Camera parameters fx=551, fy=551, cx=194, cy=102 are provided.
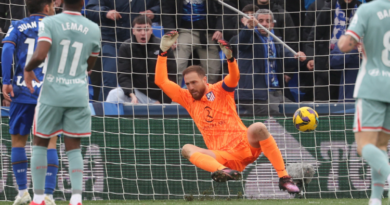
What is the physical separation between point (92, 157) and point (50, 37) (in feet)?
11.5

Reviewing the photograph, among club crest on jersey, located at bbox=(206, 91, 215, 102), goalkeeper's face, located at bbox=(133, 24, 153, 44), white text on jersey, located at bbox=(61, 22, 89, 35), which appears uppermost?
white text on jersey, located at bbox=(61, 22, 89, 35)

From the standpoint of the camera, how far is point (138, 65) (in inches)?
328

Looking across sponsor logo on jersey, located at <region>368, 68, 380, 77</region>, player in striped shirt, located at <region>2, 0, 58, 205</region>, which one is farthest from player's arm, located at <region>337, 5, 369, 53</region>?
player in striped shirt, located at <region>2, 0, 58, 205</region>

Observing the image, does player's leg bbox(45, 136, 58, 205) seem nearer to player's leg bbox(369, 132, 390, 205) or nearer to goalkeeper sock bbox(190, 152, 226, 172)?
A: goalkeeper sock bbox(190, 152, 226, 172)

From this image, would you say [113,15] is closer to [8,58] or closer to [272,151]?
[8,58]

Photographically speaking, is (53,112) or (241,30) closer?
(53,112)

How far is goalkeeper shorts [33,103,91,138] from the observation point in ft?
Answer: 14.9

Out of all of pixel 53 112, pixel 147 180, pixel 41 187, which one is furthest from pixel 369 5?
pixel 147 180

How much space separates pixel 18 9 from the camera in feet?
26.5

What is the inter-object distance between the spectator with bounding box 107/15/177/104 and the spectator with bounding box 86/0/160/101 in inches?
6.9

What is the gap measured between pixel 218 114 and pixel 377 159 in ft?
8.06

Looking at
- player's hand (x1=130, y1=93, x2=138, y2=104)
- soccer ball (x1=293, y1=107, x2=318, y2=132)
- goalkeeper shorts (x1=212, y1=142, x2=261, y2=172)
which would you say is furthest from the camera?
player's hand (x1=130, y1=93, x2=138, y2=104)

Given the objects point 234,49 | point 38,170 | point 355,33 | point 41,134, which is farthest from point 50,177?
point 234,49

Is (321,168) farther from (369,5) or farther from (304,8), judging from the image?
(369,5)
